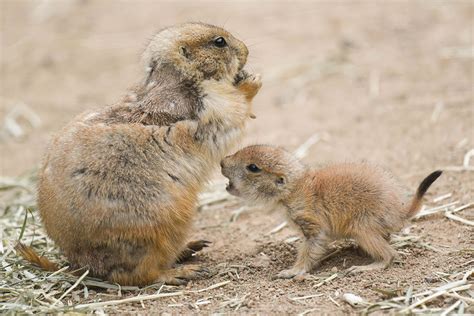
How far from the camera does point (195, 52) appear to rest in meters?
5.98

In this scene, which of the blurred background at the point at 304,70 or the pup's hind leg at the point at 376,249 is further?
the blurred background at the point at 304,70

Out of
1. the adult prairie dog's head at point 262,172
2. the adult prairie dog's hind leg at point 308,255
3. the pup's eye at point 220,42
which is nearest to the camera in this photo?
the adult prairie dog's hind leg at point 308,255

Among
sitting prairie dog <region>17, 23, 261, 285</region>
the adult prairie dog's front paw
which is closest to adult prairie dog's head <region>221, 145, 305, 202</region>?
sitting prairie dog <region>17, 23, 261, 285</region>

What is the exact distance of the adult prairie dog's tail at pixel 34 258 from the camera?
19.8ft

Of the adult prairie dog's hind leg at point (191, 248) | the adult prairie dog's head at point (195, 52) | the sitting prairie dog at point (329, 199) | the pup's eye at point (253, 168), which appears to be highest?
the adult prairie dog's head at point (195, 52)

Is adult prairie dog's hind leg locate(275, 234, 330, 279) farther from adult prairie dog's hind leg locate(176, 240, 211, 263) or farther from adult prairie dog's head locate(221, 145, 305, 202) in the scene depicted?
adult prairie dog's hind leg locate(176, 240, 211, 263)

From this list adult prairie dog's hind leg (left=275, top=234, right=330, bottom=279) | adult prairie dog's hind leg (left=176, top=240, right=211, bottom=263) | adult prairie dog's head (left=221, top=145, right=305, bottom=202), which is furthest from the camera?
adult prairie dog's hind leg (left=176, top=240, right=211, bottom=263)

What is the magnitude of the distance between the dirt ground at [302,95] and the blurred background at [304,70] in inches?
1.2

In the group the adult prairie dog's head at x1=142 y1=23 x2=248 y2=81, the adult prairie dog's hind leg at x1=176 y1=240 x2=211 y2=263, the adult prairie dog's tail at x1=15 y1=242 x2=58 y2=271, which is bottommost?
the adult prairie dog's hind leg at x1=176 y1=240 x2=211 y2=263

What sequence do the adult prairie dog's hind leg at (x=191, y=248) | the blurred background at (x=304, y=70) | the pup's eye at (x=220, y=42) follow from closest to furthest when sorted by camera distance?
the pup's eye at (x=220, y=42), the adult prairie dog's hind leg at (x=191, y=248), the blurred background at (x=304, y=70)

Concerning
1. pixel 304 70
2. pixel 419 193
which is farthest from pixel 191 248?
pixel 304 70

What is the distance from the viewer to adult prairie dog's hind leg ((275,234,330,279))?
5719 millimetres

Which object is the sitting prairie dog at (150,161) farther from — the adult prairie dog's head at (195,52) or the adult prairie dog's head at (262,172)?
the adult prairie dog's head at (262,172)

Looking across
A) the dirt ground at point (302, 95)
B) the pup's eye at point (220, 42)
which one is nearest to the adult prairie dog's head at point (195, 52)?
the pup's eye at point (220, 42)
